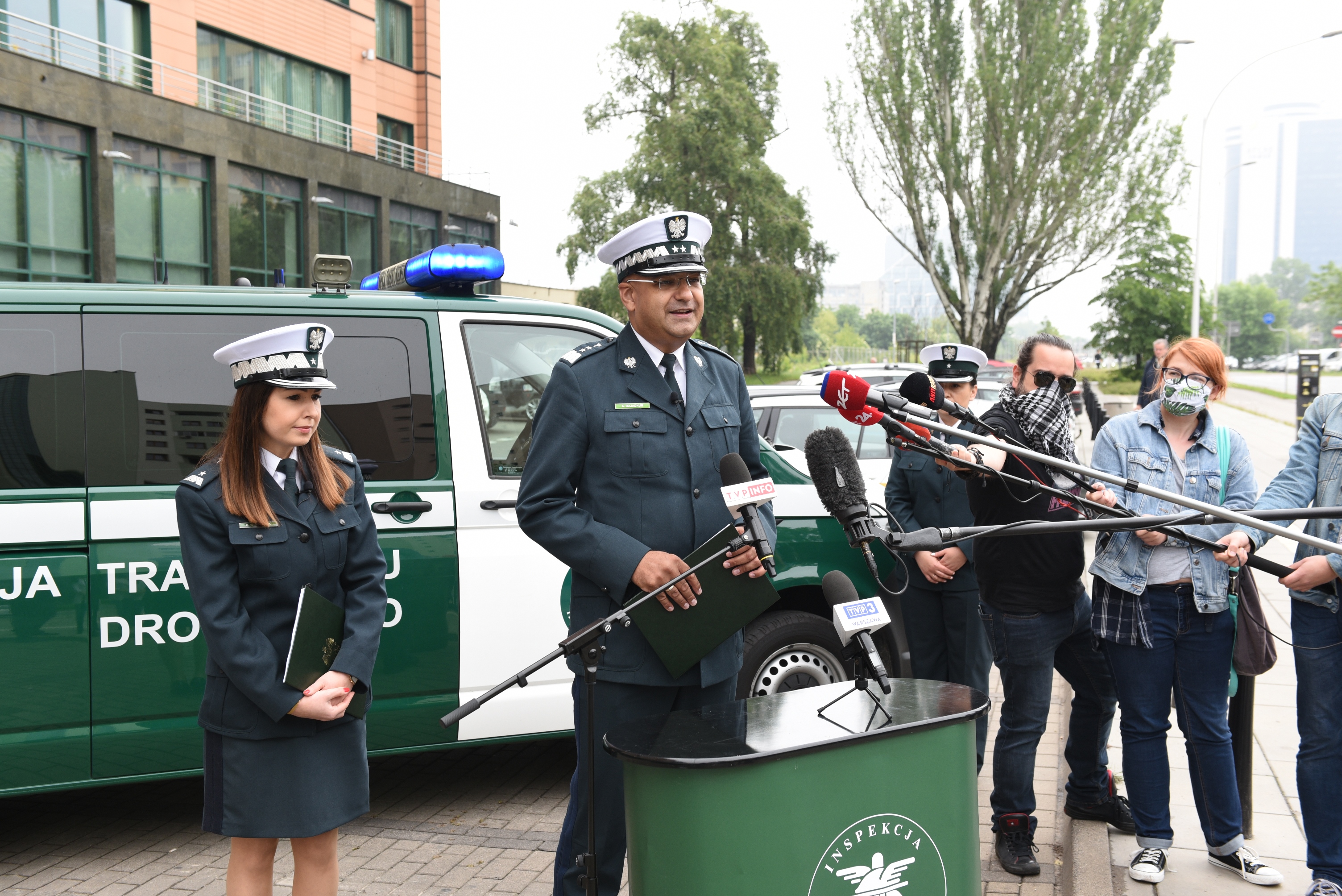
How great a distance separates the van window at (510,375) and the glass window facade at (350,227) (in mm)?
26880

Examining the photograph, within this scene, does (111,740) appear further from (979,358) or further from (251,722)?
(979,358)

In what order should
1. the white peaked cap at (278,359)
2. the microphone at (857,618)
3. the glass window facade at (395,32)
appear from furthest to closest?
1. the glass window facade at (395,32)
2. the white peaked cap at (278,359)
3. the microphone at (857,618)

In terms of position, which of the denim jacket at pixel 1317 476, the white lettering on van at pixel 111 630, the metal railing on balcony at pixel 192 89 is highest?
the metal railing on balcony at pixel 192 89

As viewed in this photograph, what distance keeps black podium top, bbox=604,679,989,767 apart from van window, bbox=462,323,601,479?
2.22m

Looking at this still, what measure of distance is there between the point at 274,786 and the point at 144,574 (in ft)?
5.16

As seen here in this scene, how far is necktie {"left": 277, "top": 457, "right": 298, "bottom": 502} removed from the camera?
3014 millimetres

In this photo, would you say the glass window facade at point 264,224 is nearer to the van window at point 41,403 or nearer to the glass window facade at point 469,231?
the glass window facade at point 469,231

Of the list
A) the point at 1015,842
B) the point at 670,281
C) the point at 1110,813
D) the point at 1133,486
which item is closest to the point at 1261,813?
the point at 1110,813

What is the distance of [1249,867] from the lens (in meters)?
4.01

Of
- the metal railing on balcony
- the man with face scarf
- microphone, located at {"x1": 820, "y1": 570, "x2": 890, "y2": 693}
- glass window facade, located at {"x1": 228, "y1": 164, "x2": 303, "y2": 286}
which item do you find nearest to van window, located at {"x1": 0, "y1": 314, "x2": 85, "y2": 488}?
microphone, located at {"x1": 820, "y1": 570, "x2": 890, "y2": 693}

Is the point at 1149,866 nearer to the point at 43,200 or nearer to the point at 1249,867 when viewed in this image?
the point at 1249,867

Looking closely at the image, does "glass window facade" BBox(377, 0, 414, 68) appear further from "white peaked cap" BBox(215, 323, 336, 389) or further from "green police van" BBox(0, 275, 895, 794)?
"white peaked cap" BBox(215, 323, 336, 389)

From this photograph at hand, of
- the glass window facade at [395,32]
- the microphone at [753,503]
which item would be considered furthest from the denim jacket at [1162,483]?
the glass window facade at [395,32]

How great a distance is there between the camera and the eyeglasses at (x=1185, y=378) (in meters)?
3.88
